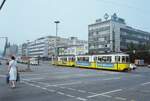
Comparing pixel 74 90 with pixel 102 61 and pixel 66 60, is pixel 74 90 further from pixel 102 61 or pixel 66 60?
pixel 66 60

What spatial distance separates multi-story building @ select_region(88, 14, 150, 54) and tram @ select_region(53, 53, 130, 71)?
174 ft

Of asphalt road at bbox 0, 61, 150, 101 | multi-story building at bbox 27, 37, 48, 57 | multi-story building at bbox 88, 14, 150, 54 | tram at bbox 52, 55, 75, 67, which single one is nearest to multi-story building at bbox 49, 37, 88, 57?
multi-story building at bbox 88, 14, 150, 54

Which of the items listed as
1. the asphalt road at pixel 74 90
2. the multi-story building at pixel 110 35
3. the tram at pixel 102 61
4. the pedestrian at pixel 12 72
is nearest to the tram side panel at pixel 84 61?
the tram at pixel 102 61

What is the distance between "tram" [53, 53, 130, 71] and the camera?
136ft

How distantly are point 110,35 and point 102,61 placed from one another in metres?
66.9

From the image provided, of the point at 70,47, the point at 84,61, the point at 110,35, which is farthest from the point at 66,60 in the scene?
the point at 70,47

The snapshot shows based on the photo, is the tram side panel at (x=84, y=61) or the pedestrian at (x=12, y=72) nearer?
the pedestrian at (x=12, y=72)

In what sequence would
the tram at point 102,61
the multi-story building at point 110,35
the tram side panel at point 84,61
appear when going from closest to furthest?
1. the tram at point 102,61
2. the tram side panel at point 84,61
3. the multi-story building at point 110,35

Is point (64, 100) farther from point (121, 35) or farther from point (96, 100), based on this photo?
point (121, 35)

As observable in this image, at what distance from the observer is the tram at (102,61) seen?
41.3 meters

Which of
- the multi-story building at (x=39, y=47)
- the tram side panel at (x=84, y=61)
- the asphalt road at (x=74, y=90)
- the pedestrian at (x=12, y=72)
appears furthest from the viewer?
the multi-story building at (x=39, y=47)

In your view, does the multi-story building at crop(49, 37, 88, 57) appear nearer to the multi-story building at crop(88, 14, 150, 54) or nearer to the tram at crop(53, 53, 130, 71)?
the multi-story building at crop(88, 14, 150, 54)

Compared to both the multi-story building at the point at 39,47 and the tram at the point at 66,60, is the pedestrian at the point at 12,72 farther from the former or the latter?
the multi-story building at the point at 39,47

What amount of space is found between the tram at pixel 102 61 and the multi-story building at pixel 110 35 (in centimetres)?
5313
